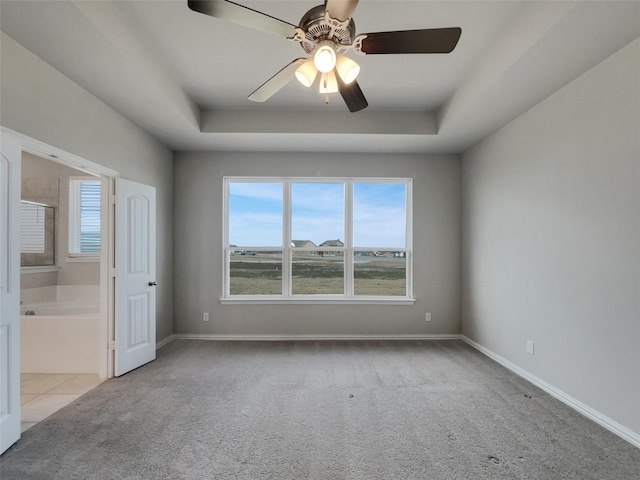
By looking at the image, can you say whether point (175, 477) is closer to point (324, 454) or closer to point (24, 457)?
point (324, 454)

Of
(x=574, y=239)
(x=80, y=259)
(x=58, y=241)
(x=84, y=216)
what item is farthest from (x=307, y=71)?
(x=58, y=241)

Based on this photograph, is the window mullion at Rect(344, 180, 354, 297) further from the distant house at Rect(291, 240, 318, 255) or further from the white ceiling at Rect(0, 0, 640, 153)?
the white ceiling at Rect(0, 0, 640, 153)

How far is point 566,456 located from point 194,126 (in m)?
4.27

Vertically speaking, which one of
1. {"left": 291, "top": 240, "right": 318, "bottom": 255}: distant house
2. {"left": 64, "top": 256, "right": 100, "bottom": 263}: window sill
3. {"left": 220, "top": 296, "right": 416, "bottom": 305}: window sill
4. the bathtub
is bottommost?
the bathtub

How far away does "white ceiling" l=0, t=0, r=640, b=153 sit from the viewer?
77.3 inches

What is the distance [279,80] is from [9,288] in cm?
223

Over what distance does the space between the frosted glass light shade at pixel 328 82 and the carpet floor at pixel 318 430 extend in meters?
2.32

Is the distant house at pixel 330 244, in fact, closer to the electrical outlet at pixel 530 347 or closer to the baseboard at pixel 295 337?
the baseboard at pixel 295 337

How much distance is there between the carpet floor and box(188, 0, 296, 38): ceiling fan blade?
2461 millimetres

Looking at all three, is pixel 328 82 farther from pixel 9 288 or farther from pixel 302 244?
pixel 302 244

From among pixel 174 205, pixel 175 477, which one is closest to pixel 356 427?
pixel 175 477

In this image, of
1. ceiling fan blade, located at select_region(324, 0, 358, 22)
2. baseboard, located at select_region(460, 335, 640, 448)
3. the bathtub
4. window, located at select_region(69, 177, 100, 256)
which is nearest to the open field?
baseboard, located at select_region(460, 335, 640, 448)

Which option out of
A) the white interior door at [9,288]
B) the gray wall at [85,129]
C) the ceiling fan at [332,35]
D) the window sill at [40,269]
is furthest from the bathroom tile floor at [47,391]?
the ceiling fan at [332,35]

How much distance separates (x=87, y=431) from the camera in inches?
86.6
